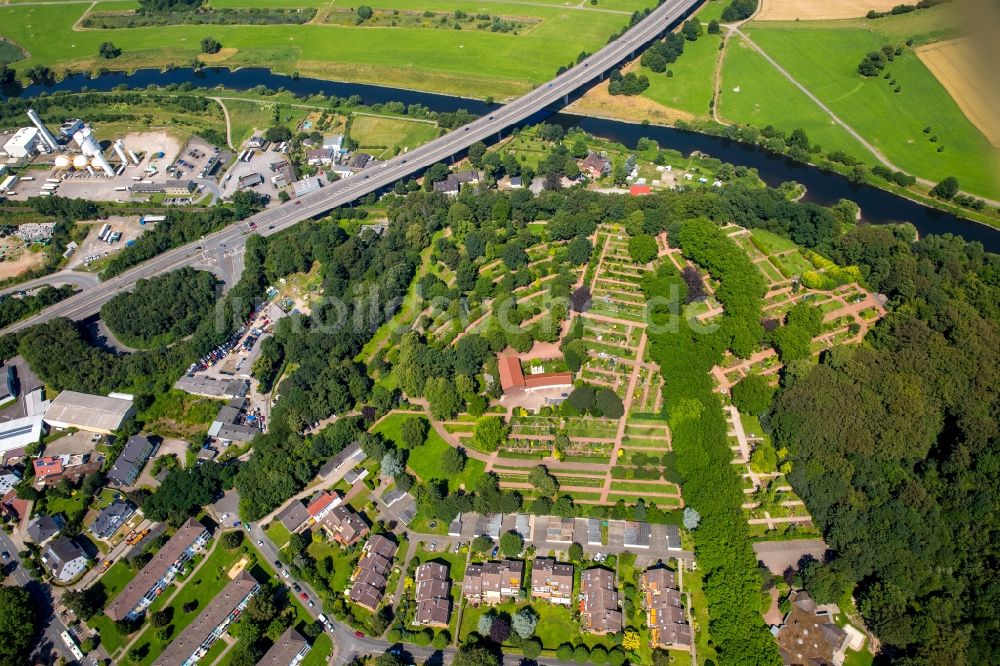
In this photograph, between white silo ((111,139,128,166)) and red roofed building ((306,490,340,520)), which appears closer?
red roofed building ((306,490,340,520))

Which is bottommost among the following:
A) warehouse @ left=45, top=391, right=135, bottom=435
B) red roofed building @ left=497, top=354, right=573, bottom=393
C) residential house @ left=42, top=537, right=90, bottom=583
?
residential house @ left=42, top=537, right=90, bottom=583

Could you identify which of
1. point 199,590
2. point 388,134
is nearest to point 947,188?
point 388,134

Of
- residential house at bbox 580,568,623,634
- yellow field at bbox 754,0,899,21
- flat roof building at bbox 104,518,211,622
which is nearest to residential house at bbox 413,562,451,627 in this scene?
residential house at bbox 580,568,623,634

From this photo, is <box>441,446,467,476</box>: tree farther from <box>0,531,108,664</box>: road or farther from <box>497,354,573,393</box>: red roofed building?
<box>0,531,108,664</box>: road

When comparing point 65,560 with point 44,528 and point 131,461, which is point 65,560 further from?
point 131,461

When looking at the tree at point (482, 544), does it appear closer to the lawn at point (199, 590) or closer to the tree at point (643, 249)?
the lawn at point (199, 590)

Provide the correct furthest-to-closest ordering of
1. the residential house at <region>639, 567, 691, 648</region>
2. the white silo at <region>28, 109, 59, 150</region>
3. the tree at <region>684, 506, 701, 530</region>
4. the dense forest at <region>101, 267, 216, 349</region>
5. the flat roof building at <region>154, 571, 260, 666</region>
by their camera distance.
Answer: the white silo at <region>28, 109, 59, 150</region>
the dense forest at <region>101, 267, 216, 349</region>
the tree at <region>684, 506, 701, 530</region>
the flat roof building at <region>154, 571, 260, 666</region>
the residential house at <region>639, 567, 691, 648</region>

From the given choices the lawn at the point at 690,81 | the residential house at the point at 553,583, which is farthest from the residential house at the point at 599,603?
the lawn at the point at 690,81

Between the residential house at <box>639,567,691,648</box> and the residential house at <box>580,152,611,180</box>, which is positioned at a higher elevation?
the residential house at <box>580,152,611,180</box>
